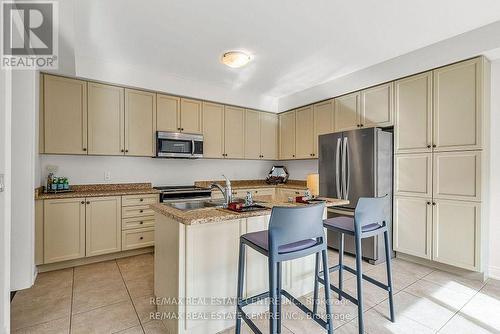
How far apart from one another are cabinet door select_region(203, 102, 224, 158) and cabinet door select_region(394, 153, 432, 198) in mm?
2735

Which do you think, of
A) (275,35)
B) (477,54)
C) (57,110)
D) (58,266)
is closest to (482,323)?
(477,54)

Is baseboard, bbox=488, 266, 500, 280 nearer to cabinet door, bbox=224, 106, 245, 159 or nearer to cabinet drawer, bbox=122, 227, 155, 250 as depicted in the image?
cabinet door, bbox=224, 106, 245, 159

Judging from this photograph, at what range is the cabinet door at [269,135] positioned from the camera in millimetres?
4891

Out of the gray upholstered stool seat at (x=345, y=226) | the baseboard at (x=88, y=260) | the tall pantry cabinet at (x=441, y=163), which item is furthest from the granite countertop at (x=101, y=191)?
the tall pantry cabinet at (x=441, y=163)

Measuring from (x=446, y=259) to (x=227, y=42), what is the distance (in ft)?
11.6

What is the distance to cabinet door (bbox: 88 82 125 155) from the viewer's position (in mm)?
3244

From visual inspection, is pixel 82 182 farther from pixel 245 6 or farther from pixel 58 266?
pixel 245 6

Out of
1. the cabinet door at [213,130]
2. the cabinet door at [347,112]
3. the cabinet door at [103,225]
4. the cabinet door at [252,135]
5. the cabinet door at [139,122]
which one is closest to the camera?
the cabinet door at [103,225]

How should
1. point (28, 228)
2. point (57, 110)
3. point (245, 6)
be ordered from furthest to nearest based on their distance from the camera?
point (57, 110) < point (28, 228) < point (245, 6)

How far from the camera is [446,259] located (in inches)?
109

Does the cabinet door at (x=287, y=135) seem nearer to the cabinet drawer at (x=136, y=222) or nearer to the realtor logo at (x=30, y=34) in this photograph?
the cabinet drawer at (x=136, y=222)

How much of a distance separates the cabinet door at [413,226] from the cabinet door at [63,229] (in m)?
4.00

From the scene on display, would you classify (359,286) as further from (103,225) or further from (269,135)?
(269,135)

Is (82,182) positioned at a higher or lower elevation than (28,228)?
higher
